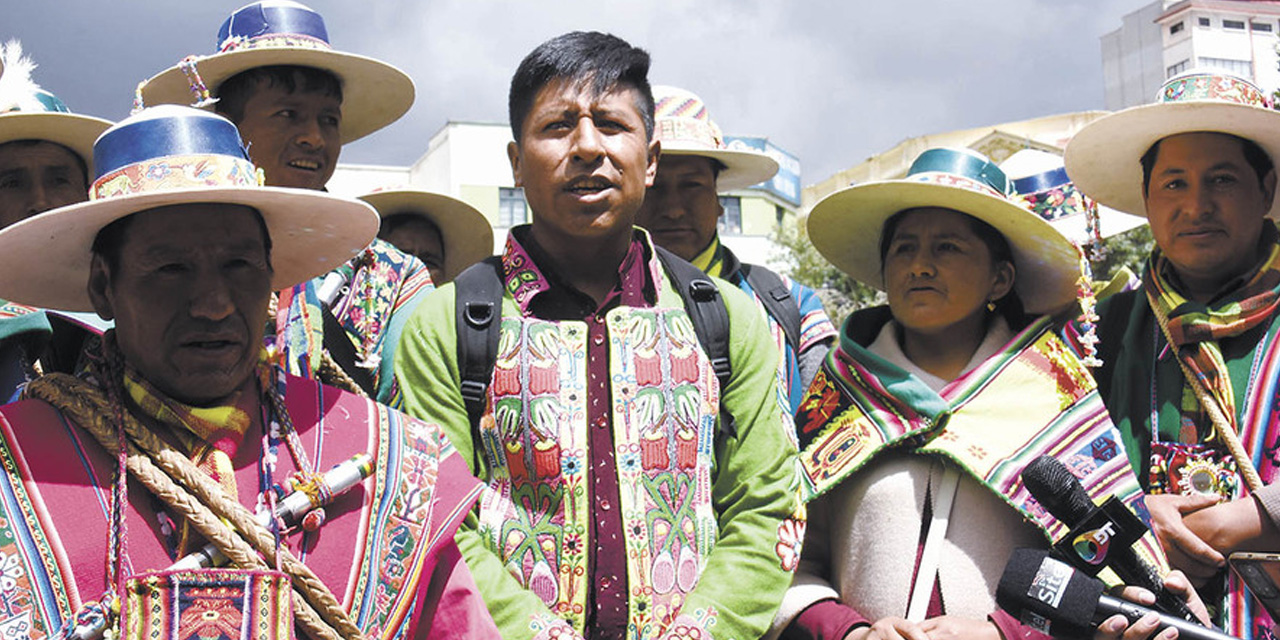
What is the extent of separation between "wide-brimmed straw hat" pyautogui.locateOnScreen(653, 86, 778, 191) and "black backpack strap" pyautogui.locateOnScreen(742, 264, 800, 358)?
0.70m

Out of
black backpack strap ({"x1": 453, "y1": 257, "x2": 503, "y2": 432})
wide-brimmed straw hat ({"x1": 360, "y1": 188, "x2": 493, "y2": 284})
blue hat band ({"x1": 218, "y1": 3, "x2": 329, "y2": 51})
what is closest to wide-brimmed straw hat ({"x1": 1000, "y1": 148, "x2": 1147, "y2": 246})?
wide-brimmed straw hat ({"x1": 360, "y1": 188, "x2": 493, "y2": 284})

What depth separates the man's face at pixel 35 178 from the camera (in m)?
4.66

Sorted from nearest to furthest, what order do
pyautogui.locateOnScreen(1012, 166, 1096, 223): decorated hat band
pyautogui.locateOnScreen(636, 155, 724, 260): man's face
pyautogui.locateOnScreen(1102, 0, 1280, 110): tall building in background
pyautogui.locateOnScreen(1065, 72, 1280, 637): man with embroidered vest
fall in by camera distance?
1. pyautogui.locateOnScreen(1065, 72, 1280, 637): man with embroidered vest
2. pyautogui.locateOnScreen(636, 155, 724, 260): man's face
3. pyautogui.locateOnScreen(1012, 166, 1096, 223): decorated hat band
4. pyautogui.locateOnScreen(1102, 0, 1280, 110): tall building in background

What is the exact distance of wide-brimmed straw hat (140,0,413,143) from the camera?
15.3ft

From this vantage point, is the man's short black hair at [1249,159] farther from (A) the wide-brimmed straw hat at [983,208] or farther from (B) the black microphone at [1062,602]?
(B) the black microphone at [1062,602]

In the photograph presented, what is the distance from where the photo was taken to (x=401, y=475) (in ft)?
9.73

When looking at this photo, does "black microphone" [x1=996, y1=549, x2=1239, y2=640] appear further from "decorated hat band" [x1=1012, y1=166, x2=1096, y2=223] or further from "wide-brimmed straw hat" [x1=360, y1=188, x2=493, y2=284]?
"wide-brimmed straw hat" [x1=360, y1=188, x2=493, y2=284]

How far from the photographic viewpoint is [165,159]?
2.76m

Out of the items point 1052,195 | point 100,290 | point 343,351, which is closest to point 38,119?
point 343,351

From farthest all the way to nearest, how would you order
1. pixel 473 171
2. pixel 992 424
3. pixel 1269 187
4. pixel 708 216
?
pixel 473 171, pixel 708 216, pixel 1269 187, pixel 992 424

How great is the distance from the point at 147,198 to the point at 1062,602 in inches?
89.3

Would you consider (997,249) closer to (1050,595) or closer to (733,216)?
(1050,595)

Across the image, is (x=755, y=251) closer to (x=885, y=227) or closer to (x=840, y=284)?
(x=840, y=284)

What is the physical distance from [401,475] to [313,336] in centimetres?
137
